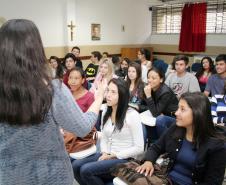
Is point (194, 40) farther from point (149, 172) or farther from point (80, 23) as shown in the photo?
point (149, 172)

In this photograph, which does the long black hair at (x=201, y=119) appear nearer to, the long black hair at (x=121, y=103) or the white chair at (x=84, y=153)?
the long black hair at (x=121, y=103)

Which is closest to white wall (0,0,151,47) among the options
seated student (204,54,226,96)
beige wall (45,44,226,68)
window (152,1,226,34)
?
beige wall (45,44,226,68)

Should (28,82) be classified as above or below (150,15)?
below

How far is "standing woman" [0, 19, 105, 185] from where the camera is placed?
0.97 metres

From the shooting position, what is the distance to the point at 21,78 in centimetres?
97

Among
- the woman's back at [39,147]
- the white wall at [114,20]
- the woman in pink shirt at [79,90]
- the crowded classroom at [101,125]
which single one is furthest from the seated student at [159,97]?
the white wall at [114,20]

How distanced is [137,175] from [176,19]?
274 inches

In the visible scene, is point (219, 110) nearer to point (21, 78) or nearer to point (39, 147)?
point (39, 147)

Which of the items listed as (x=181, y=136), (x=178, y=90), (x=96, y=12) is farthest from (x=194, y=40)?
(x=181, y=136)

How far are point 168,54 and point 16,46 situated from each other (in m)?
7.56

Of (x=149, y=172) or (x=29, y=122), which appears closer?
(x=29, y=122)

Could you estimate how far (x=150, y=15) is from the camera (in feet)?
28.3

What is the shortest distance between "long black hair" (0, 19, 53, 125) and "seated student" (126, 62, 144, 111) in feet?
8.57

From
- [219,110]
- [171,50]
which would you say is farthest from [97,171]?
[171,50]
